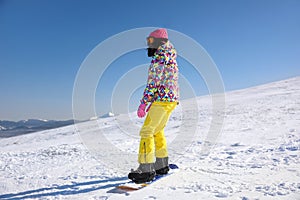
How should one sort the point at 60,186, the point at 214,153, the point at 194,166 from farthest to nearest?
1. the point at 214,153
2. the point at 194,166
3. the point at 60,186

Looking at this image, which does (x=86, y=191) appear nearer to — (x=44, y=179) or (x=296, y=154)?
(x=44, y=179)

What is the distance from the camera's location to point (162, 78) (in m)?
3.20

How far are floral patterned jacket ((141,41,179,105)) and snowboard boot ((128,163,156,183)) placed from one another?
2.77 feet

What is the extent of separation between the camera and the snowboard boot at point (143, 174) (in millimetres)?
2926

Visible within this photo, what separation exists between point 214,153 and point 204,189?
2.09 meters

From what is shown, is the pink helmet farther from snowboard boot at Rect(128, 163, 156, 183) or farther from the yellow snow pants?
snowboard boot at Rect(128, 163, 156, 183)

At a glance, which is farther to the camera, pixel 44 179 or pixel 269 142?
pixel 269 142

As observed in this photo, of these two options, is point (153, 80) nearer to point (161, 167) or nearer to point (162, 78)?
point (162, 78)

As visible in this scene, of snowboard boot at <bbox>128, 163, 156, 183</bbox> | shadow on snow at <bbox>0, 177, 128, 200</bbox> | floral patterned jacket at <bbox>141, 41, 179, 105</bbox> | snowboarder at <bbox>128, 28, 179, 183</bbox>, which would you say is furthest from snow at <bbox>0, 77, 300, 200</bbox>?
floral patterned jacket at <bbox>141, 41, 179, 105</bbox>

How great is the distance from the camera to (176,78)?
133 inches

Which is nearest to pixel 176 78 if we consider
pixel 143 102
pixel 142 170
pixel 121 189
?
pixel 143 102

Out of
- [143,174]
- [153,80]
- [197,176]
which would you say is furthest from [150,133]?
[197,176]

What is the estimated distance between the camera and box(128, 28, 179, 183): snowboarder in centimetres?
303

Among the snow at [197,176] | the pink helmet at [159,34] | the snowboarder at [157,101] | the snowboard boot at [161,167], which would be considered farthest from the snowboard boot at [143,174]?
the pink helmet at [159,34]
